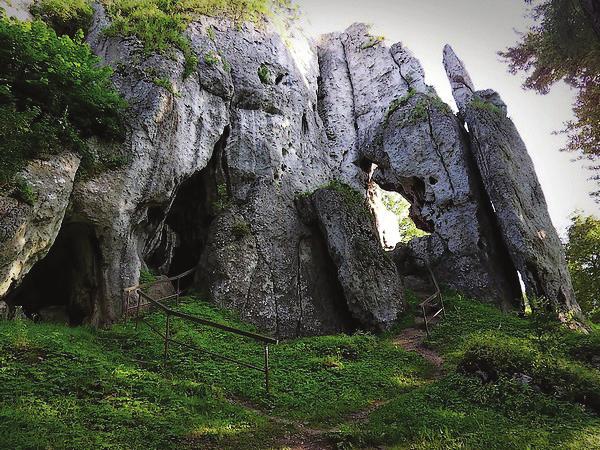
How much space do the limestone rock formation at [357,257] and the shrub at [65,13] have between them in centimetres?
1083

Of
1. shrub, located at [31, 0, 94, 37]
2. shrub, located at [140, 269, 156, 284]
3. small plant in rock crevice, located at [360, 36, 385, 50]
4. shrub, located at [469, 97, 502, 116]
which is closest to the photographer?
shrub, located at [140, 269, 156, 284]

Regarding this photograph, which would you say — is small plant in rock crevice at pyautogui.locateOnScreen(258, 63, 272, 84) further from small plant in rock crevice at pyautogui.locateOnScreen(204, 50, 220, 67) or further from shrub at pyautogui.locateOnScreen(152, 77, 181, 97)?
shrub at pyautogui.locateOnScreen(152, 77, 181, 97)

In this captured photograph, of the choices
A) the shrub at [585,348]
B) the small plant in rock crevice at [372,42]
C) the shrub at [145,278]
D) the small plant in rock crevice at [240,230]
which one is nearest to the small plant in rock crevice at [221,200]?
the small plant in rock crevice at [240,230]

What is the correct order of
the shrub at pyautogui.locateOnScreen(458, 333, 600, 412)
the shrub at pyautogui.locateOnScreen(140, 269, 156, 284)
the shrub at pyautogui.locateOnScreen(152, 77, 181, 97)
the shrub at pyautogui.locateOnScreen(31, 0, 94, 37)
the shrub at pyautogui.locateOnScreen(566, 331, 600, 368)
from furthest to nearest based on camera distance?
the shrub at pyautogui.locateOnScreen(31, 0, 94, 37), the shrub at pyautogui.locateOnScreen(152, 77, 181, 97), the shrub at pyautogui.locateOnScreen(140, 269, 156, 284), the shrub at pyautogui.locateOnScreen(566, 331, 600, 368), the shrub at pyautogui.locateOnScreen(458, 333, 600, 412)

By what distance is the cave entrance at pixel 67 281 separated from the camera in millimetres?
10508

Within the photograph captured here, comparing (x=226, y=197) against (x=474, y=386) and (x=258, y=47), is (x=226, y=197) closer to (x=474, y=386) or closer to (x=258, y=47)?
(x=258, y=47)

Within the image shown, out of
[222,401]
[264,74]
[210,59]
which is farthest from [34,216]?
[264,74]

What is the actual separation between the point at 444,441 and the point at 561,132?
12.3m

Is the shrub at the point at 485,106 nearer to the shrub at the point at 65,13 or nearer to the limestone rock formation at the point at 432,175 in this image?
the limestone rock formation at the point at 432,175

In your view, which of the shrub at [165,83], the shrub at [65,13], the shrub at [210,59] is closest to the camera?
the shrub at [165,83]

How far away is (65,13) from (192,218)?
8819mm

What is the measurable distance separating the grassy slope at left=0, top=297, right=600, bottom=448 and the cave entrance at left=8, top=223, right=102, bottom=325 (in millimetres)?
2254

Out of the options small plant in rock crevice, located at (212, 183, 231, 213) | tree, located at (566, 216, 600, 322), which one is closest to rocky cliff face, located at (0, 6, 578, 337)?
small plant in rock crevice, located at (212, 183, 231, 213)

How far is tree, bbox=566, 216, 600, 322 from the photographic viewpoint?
71.8 ft
